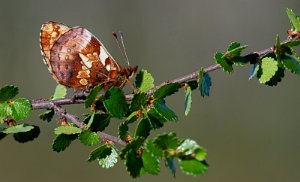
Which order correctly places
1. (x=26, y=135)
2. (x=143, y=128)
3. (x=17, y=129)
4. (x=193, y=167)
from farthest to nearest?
(x=26, y=135)
(x=17, y=129)
(x=143, y=128)
(x=193, y=167)

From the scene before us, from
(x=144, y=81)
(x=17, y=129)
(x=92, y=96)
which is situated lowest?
(x=17, y=129)

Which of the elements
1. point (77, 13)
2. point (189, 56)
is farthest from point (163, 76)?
point (77, 13)

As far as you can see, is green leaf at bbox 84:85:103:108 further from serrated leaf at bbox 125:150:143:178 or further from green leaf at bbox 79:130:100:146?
serrated leaf at bbox 125:150:143:178

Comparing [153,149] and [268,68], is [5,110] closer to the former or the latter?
[153,149]

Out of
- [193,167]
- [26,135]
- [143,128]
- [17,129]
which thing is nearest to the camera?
[193,167]

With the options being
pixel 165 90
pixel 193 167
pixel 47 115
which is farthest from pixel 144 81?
pixel 193 167

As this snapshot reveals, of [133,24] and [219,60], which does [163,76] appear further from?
[219,60]
